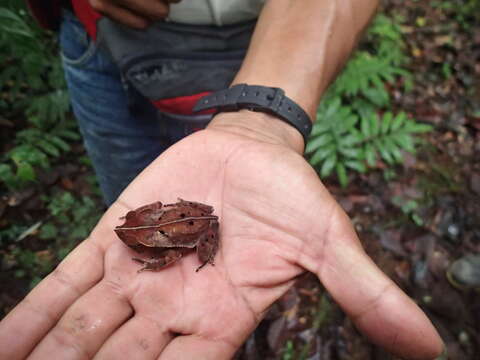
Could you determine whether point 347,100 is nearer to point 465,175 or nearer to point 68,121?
point 465,175

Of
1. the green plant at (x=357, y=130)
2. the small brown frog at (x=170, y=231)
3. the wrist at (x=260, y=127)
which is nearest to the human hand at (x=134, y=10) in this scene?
the wrist at (x=260, y=127)

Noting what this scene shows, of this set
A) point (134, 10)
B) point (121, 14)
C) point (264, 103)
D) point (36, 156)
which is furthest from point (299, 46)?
point (36, 156)

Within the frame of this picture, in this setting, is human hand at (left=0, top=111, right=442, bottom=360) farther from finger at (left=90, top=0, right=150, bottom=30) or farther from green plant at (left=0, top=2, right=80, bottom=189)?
green plant at (left=0, top=2, right=80, bottom=189)

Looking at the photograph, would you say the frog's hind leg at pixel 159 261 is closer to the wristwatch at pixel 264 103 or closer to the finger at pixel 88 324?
the finger at pixel 88 324

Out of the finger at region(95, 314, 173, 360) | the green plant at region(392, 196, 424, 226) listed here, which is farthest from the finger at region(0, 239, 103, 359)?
the green plant at region(392, 196, 424, 226)

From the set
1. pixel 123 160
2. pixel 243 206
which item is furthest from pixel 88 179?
pixel 243 206

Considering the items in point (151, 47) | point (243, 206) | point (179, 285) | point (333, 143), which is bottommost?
point (333, 143)

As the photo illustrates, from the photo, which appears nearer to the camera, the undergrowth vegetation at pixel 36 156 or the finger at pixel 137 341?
the finger at pixel 137 341
